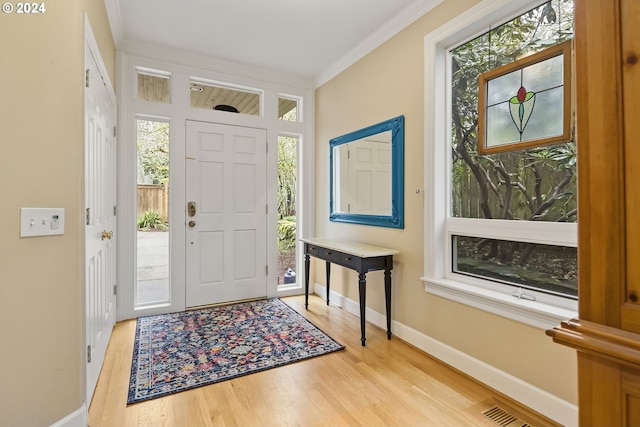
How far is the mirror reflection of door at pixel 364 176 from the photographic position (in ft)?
9.52

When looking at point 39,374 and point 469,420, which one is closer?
point 39,374

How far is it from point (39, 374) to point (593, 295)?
78.3 inches

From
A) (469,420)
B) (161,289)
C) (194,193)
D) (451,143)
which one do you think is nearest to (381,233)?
(451,143)

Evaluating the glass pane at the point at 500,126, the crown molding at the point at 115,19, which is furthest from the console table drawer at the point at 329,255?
the crown molding at the point at 115,19

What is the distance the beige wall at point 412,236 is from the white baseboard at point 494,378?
0.12ft

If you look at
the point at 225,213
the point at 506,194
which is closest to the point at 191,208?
the point at 225,213

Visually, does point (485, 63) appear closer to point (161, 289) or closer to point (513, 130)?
point (513, 130)

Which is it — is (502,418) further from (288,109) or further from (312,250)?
(288,109)

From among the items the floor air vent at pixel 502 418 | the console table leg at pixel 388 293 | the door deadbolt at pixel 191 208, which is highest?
the door deadbolt at pixel 191 208

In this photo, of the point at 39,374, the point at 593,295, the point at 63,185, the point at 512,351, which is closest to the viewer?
the point at 593,295

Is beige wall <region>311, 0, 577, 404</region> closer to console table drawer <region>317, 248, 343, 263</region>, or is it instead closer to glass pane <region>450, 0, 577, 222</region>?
glass pane <region>450, 0, 577, 222</region>

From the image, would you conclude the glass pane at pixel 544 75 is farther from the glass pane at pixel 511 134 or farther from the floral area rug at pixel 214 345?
the floral area rug at pixel 214 345

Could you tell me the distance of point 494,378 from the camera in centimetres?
196

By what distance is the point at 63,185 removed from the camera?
4.95ft
